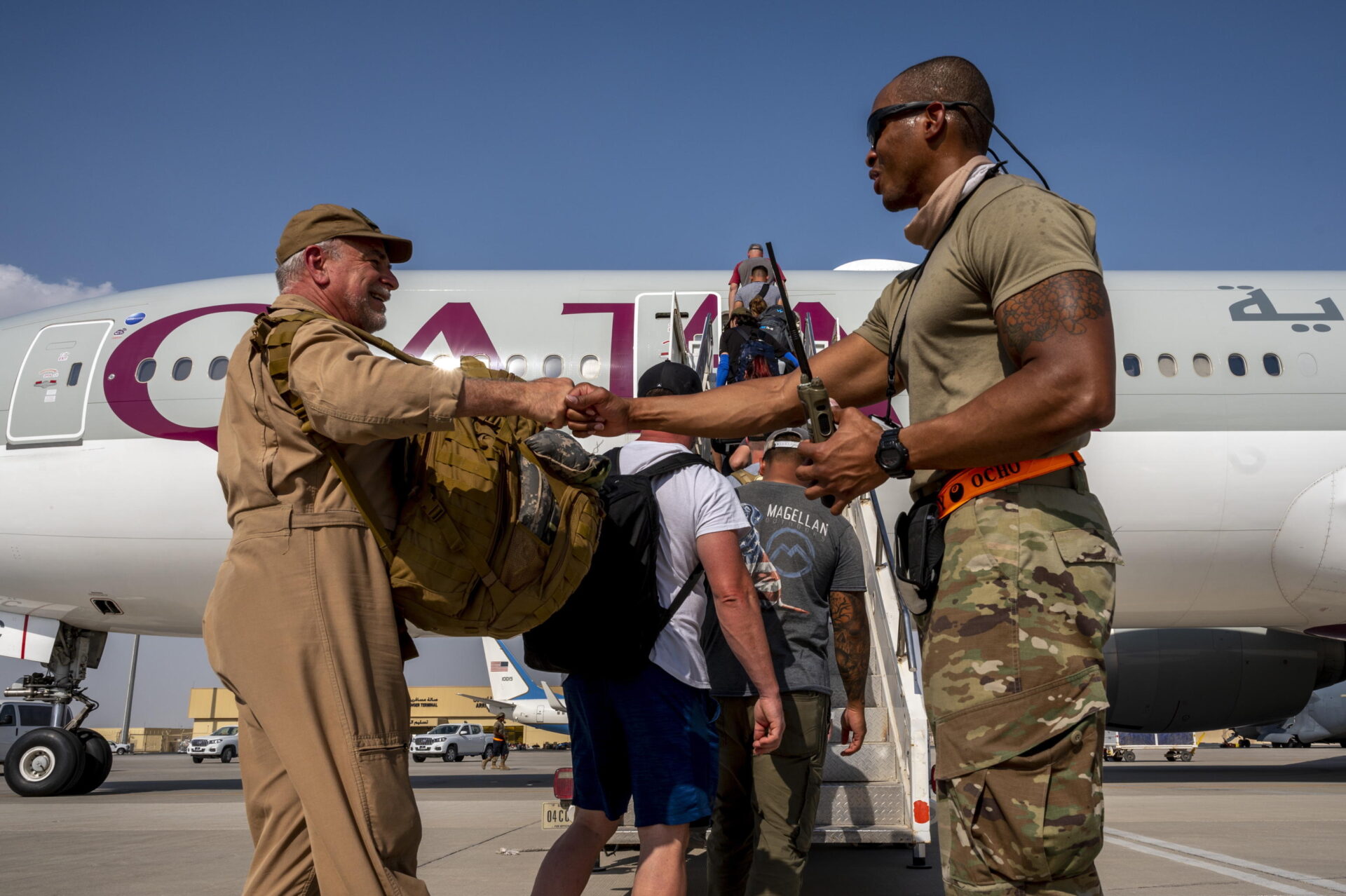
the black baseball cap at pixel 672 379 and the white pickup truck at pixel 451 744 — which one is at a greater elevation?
the black baseball cap at pixel 672 379

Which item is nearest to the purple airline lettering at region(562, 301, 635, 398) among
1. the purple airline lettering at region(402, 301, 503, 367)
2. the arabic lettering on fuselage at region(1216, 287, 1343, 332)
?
the purple airline lettering at region(402, 301, 503, 367)

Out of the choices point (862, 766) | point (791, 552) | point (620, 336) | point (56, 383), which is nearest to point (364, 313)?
point (791, 552)

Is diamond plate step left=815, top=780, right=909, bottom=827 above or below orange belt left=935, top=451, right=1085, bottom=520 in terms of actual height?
below

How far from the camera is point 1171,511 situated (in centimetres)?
884

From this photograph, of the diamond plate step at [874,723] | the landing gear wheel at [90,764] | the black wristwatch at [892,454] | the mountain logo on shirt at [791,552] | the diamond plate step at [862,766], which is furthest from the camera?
the landing gear wheel at [90,764]

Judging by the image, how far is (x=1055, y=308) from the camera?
63.9 inches

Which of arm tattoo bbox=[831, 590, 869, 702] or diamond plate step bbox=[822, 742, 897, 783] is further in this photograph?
diamond plate step bbox=[822, 742, 897, 783]

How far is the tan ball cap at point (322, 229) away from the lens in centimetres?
226

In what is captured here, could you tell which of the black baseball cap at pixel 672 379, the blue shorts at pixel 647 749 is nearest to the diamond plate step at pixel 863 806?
the blue shorts at pixel 647 749

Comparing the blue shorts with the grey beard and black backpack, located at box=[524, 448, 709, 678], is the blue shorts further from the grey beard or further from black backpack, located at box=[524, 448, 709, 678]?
the grey beard

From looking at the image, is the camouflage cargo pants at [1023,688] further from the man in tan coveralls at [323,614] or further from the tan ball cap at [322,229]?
the tan ball cap at [322,229]

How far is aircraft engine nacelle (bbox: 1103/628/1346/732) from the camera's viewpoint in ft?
43.3

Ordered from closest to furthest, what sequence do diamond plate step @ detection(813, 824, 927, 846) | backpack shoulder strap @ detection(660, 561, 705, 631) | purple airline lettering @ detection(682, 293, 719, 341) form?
backpack shoulder strap @ detection(660, 561, 705, 631) → diamond plate step @ detection(813, 824, 927, 846) → purple airline lettering @ detection(682, 293, 719, 341)

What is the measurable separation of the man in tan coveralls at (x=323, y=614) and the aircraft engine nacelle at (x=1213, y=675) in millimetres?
12934
